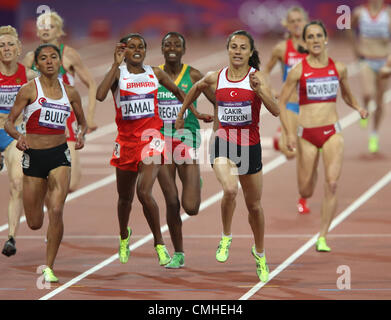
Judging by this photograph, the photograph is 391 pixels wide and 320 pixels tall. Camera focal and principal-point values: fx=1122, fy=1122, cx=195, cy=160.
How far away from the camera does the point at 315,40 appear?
13008mm

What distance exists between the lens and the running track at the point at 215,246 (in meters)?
10.9

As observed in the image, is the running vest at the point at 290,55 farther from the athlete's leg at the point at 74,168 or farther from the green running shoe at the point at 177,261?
the green running shoe at the point at 177,261

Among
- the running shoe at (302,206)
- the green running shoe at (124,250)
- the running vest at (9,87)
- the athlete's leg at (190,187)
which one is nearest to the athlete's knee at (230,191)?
the athlete's leg at (190,187)

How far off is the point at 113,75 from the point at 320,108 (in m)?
2.86

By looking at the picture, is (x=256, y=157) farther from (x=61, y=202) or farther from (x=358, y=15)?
(x=358, y=15)

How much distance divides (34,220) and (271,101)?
9.10 feet

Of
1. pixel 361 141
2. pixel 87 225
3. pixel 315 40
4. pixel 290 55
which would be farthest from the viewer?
pixel 361 141

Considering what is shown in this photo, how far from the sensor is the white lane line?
11.1m

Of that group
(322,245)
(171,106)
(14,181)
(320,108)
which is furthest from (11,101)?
(322,245)

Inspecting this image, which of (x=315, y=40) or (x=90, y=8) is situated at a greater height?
(x=90, y=8)

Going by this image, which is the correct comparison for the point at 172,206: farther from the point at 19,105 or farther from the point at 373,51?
the point at 373,51

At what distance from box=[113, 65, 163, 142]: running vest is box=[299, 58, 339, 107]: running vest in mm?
2222

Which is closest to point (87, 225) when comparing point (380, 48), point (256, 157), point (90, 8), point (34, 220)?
point (34, 220)

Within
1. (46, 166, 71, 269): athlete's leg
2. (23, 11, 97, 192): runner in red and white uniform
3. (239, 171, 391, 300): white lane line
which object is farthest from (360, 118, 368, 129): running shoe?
(46, 166, 71, 269): athlete's leg
